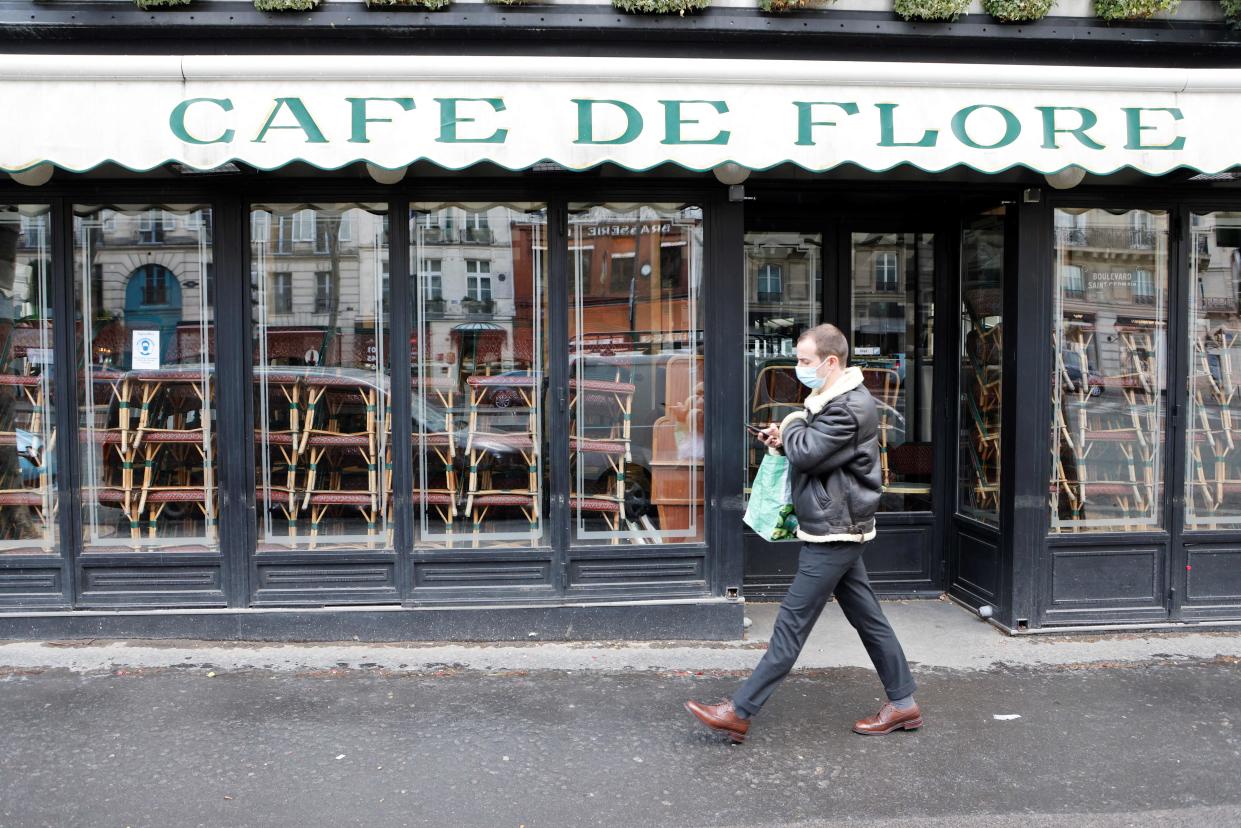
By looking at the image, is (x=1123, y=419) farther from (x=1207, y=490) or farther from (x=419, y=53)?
(x=419, y=53)

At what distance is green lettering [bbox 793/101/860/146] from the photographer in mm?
5164

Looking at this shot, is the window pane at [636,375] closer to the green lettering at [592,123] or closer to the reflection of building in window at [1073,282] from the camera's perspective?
the green lettering at [592,123]

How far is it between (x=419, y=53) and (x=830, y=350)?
3.15 m

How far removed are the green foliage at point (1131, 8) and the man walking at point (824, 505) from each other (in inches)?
127

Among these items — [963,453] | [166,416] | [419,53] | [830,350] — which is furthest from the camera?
[963,453]

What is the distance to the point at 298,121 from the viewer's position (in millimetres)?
5031

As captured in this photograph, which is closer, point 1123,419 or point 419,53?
point 419,53

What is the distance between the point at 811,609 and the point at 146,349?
445cm

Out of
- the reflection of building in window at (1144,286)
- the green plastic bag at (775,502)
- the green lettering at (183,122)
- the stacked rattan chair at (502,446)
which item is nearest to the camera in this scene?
the green plastic bag at (775,502)

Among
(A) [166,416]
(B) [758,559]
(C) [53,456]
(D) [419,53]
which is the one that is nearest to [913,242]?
(B) [758,559]

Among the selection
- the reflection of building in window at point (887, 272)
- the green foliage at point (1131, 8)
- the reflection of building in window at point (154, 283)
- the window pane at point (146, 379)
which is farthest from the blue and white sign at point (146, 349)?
the green foliage at point (1131, 8)

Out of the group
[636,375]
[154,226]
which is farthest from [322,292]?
[636,375]

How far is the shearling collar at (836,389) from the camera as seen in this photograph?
4.30 meters

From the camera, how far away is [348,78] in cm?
509
